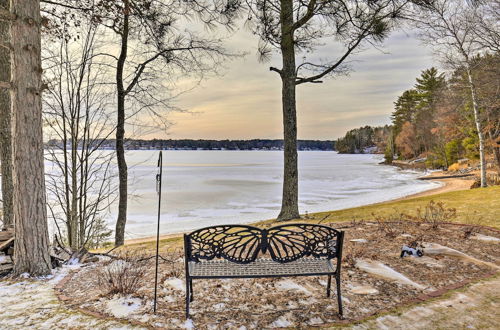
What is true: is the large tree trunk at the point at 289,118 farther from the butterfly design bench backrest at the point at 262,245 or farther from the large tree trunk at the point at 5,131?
the large tree trunk at the point at 5,131

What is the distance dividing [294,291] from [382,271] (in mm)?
1116

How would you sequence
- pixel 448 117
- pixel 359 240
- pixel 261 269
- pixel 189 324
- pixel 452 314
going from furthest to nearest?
1. pixel 448 117
2. pixel 359 240
3. pixel 261 269
4. pixel 452 314
5. pixel 189 324

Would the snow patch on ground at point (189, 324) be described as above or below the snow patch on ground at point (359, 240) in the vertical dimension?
below

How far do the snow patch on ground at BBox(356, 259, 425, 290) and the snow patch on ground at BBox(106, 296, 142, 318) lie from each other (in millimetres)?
2456

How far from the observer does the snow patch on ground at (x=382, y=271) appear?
11.2 feet

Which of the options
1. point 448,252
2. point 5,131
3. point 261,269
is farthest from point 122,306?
point 5,131

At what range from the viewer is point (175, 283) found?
3.53 meters

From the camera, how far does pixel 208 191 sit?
67.7 feet

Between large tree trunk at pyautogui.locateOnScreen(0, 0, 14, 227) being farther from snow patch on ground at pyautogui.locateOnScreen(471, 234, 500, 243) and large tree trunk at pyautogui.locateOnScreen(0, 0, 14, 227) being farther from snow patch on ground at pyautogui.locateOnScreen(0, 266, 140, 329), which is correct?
snow patch on ground at pyautogui.locateOnScreen(471, 234, 500, 243)

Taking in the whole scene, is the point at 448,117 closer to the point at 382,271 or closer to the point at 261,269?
the point at 382,271

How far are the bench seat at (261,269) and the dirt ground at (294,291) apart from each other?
13.7 inches

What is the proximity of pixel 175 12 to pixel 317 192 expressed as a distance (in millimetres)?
13699

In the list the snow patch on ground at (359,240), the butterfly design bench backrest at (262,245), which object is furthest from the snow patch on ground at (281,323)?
the snow patch on ground at (359,240)

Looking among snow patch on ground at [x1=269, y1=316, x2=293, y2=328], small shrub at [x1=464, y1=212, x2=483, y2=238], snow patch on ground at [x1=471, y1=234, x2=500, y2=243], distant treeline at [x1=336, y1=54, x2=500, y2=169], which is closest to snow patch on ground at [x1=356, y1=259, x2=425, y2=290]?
snow patch on ground at [x1=269, y1=316, x2=293, y2=328]
